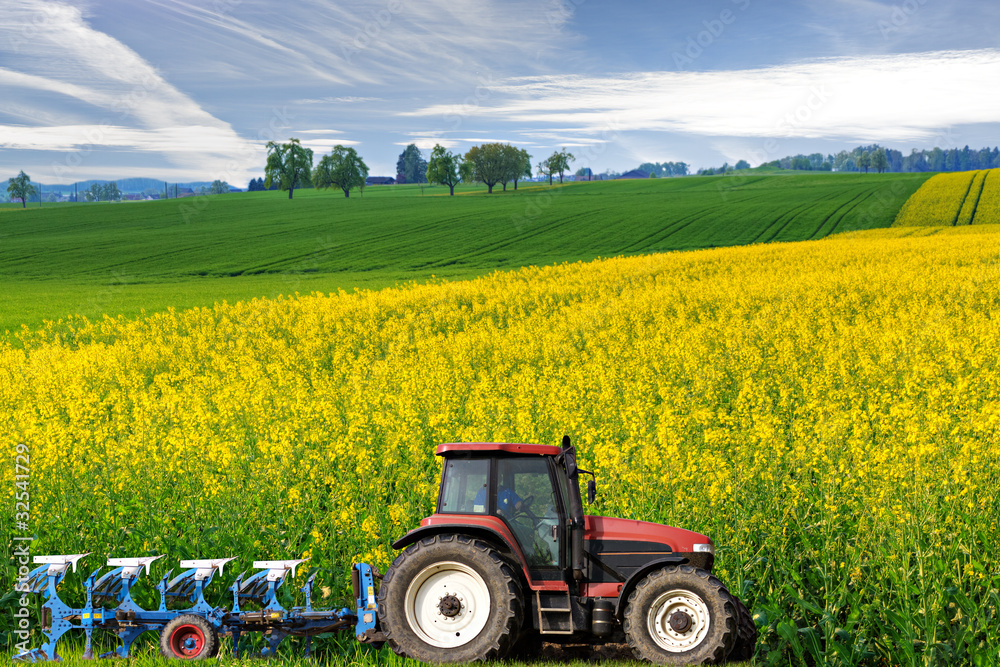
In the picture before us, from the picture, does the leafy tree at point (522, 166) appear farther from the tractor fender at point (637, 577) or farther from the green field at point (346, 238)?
the tractor fender at point (637, 577)

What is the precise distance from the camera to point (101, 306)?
35.3m

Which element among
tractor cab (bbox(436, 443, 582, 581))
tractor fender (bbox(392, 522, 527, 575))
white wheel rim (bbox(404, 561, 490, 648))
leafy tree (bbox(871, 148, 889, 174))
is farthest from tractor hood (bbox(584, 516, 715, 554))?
leafy tree (bbox(871, 148, 889, 174))

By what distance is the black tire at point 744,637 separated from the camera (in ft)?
16.4

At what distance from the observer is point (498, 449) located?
5305 mm

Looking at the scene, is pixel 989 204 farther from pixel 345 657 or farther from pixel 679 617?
pixel 345 657

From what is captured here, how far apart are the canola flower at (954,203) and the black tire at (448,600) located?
67815 millimetres

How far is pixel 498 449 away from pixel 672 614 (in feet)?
5.23

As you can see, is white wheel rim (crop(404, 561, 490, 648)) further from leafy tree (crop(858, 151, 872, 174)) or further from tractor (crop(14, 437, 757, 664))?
leafy tree (crop(858, 151, 872, 174))

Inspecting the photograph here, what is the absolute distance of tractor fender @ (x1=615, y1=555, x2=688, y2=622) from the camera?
502 centimetres

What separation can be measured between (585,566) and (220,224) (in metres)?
88.3

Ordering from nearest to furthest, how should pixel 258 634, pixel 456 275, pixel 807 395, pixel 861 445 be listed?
pixel 258 634 < pixel 861 445 < pixel 807 395 < pixel 456 275

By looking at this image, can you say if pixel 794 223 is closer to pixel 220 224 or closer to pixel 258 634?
pixel 220 224

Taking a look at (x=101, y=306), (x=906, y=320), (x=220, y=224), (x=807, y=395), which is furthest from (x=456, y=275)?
(x=220, y=224)

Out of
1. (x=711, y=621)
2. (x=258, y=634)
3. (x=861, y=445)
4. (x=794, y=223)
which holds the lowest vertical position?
(x=258, y=634)
